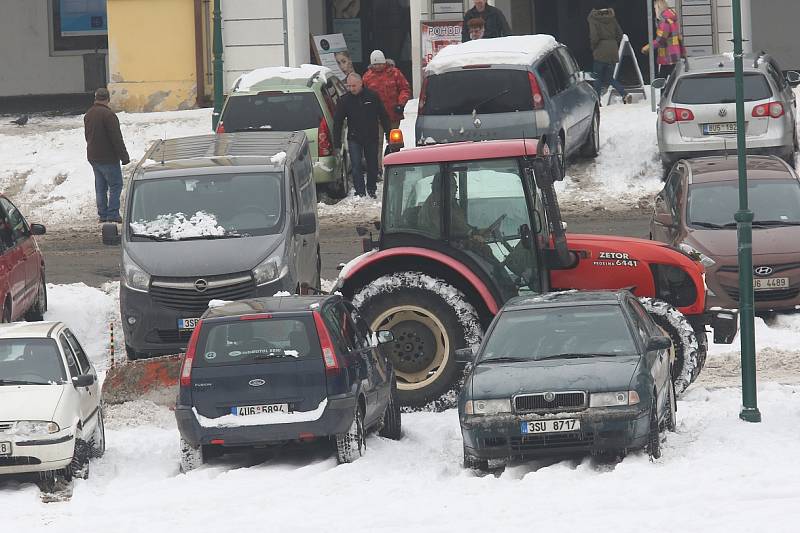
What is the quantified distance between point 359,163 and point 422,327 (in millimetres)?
10239

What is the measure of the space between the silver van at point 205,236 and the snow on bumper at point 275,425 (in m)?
4.03

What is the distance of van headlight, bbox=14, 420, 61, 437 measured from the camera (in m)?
14.1

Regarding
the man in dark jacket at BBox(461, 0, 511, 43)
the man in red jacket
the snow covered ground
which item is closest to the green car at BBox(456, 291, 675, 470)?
the snow covered ground

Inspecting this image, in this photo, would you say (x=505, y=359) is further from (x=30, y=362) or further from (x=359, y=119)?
(x=359, y=119)

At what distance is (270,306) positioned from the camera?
14961 millimetres

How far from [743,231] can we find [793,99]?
13012 mm

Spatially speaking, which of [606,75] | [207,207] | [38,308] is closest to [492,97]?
[207,207]

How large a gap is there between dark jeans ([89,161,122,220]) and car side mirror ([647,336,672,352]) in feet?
43.7

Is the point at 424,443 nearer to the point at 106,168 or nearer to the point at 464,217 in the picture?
the point at 464,217

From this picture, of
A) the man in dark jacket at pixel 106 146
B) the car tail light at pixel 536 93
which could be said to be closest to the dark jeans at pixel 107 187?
the man in dark jacket at pixel 106 146

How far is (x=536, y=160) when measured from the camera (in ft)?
54.2

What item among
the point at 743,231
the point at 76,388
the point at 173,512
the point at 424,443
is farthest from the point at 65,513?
the point at 743,231

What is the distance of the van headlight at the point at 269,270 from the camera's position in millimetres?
18391

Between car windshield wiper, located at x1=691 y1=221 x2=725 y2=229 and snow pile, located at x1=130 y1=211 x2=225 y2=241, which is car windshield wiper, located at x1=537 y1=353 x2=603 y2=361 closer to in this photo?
snow pile, located at x1=130 y1=211 x2=225 y2=241
